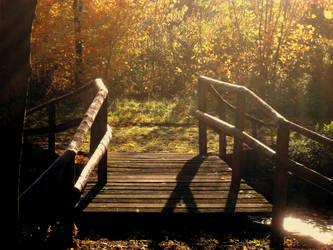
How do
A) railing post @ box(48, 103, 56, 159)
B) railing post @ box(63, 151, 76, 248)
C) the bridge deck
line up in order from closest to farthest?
railing post @ box(63, 151, 76, 248)
the bridge deck
railing post @ box(48, 103, 56, 159)

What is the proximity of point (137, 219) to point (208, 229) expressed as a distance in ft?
2.68

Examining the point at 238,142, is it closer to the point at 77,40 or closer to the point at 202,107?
the point at 202,107

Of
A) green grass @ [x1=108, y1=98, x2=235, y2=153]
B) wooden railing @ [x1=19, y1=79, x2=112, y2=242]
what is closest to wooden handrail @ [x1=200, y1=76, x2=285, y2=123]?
wooden railing @ [x1=19, y1=79, x2=112, y2=242]

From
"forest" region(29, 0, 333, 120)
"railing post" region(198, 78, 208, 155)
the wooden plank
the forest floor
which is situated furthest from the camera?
"forest" region(29, 0, 333, 120)

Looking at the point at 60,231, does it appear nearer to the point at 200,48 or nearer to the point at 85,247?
the point at 85,247

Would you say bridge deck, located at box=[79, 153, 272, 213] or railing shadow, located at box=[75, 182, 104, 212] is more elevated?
railing shadow, located at box=[75, 182, 104, 212]

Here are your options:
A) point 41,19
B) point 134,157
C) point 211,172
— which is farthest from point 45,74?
point 211,172

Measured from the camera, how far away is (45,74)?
1606 centimetres

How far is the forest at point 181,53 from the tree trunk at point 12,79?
1154 centimetres

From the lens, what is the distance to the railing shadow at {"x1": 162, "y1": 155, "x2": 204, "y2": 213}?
5.21 meters

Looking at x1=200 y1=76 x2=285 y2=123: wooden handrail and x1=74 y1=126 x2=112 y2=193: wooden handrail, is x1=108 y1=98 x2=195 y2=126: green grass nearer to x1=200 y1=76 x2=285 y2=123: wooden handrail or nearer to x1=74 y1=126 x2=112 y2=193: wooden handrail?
x1=200 y1=76 x2=285 y2=123: wooden handrail

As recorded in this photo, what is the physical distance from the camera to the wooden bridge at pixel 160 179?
3844mm

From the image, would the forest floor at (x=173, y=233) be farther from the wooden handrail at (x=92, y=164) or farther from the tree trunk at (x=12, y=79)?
the tree trunk at (x=12, y=79)

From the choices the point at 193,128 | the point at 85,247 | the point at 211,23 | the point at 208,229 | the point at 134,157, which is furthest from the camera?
the point at 211,23
